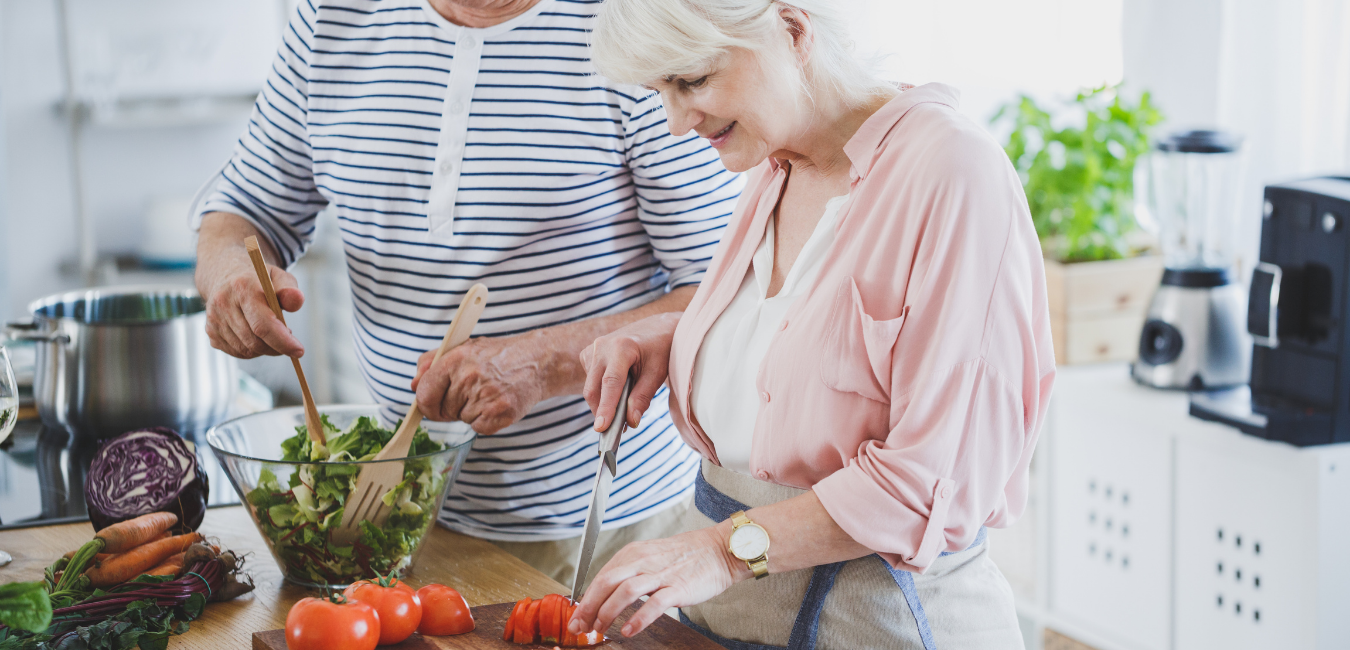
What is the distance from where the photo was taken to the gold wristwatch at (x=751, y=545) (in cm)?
93

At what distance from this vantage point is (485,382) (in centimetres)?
122

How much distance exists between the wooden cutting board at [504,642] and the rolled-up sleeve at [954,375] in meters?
0.18

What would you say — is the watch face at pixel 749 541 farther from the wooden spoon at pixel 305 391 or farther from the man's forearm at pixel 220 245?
the man's forearm at pixel 220 245

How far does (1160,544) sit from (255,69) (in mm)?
3185

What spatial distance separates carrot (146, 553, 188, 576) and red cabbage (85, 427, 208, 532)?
114mm

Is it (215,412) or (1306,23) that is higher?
(1306,23)

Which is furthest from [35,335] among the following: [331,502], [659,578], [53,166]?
[53,166]

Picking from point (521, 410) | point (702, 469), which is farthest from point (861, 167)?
point (521, 410)

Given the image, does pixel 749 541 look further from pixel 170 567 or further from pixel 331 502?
pixel 170 567

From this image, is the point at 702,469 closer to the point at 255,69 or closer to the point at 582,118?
the point at 582,118

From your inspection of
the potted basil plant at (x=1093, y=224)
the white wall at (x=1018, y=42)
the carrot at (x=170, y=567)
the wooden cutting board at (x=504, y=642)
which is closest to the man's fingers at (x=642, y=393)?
the wooden cutting board at (x=504, y=642)

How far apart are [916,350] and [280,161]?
99cm

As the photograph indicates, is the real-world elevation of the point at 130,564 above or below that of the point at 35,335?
below

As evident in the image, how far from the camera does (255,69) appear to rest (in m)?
3.88
